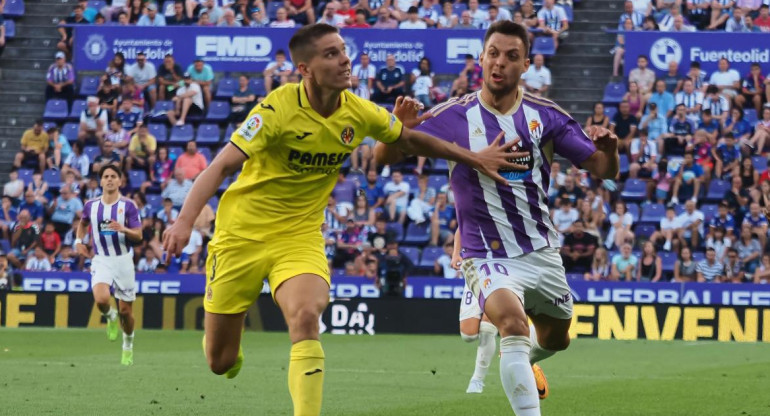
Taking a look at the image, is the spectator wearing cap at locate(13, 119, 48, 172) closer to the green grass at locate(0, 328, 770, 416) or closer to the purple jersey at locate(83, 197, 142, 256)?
the green grass at locate(0, 328, 770, 416)

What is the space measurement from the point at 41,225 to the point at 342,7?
7315 millimetres

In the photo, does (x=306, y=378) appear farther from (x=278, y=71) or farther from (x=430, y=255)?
(x=278, y=71)

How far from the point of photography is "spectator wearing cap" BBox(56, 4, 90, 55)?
27.9 meters

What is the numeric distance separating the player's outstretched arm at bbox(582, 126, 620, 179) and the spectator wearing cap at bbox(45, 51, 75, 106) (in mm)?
20553

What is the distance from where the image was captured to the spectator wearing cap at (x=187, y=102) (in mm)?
26625

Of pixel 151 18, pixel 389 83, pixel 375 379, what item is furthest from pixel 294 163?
pixel 151 18

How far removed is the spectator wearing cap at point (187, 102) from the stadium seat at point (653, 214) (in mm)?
8956

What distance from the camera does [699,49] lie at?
25.5 m

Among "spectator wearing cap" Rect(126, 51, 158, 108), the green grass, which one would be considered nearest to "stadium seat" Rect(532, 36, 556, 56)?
"spectator wearing cap" Rect(126, 51, 158, 108)

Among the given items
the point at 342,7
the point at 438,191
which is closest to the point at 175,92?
the point at 342,7

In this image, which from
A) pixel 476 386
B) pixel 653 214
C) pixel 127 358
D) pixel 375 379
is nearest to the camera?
pixel 476 386

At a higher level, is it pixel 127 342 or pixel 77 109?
pixel 77 109

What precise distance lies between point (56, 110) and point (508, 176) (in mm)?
20595

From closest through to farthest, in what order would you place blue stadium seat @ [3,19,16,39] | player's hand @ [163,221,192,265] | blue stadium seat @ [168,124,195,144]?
player's hand @ [163,221,192,265] → blue stadium seat @ [168,124,195,144] → blue stadium seat @ [3,19,16,39]
